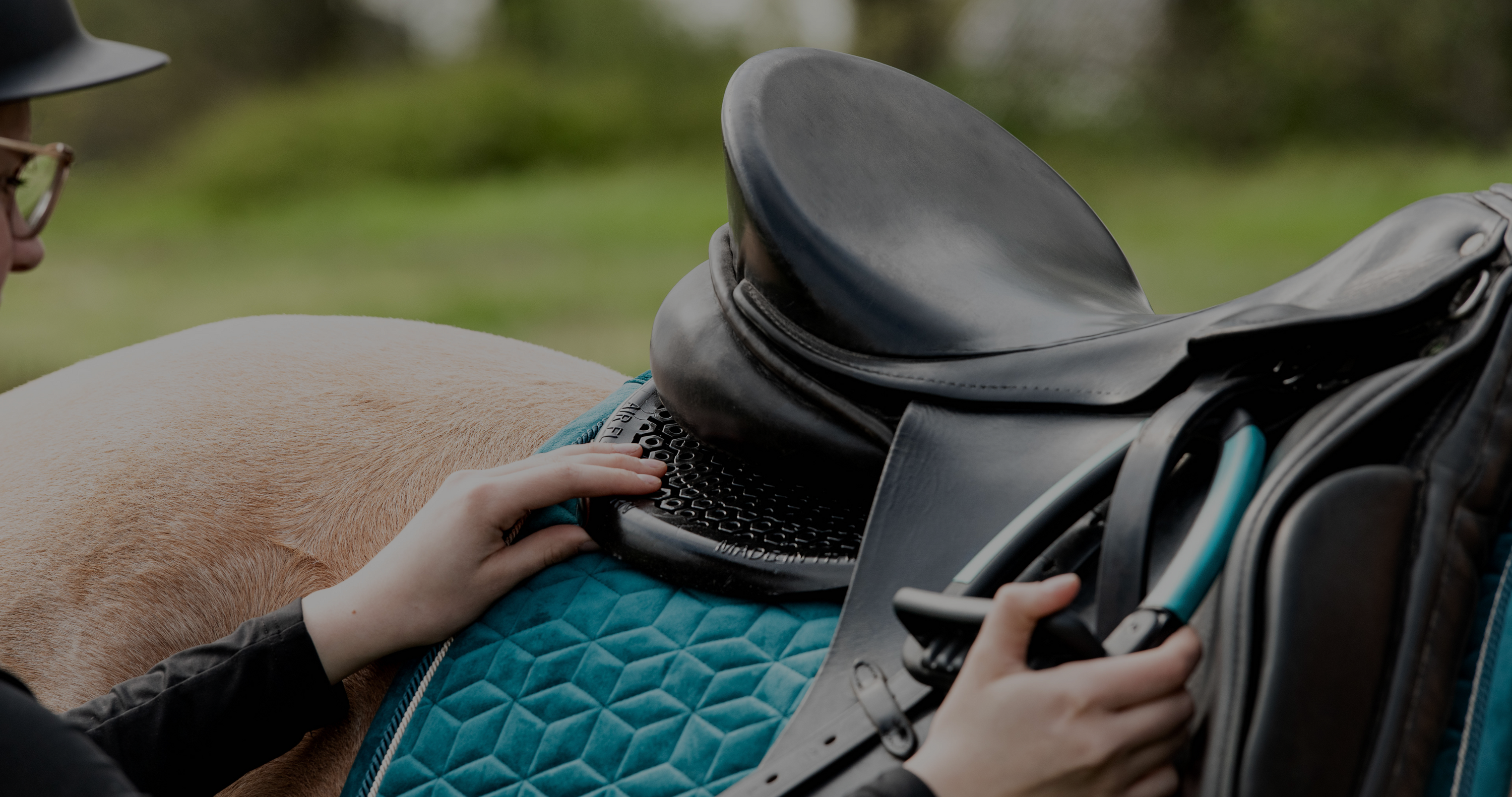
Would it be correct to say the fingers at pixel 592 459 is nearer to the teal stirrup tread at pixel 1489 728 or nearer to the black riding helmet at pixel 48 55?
the black riding helmet at pixel 48 55

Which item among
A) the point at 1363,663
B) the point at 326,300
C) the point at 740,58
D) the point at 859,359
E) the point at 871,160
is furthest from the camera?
the point at 740,58

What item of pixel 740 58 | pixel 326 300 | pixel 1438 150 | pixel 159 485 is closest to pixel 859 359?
pixel 159 485

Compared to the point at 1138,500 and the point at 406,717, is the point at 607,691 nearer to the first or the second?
the point at 406,717

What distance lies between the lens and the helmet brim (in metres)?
0.84

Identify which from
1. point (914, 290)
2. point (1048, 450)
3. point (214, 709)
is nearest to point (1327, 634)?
point (1048, 450)

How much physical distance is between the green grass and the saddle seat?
3308 mm

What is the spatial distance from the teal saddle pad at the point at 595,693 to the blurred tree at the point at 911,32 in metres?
10.2

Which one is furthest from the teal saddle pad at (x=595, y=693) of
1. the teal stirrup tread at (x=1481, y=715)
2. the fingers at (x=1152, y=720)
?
the teal stirrup tread at (x=1481, y=715)

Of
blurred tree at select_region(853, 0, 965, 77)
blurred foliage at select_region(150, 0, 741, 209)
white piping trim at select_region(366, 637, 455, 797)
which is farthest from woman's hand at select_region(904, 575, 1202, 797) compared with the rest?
blurred tree at select_region(853, 0, 965, 77)

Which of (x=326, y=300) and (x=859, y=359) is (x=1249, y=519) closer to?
(x=859, y=359)

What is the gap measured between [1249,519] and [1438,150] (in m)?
9.11

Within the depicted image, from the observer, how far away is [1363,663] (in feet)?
1.92

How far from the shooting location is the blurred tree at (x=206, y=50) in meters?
12.6

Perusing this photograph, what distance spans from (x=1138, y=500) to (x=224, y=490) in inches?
33.6
